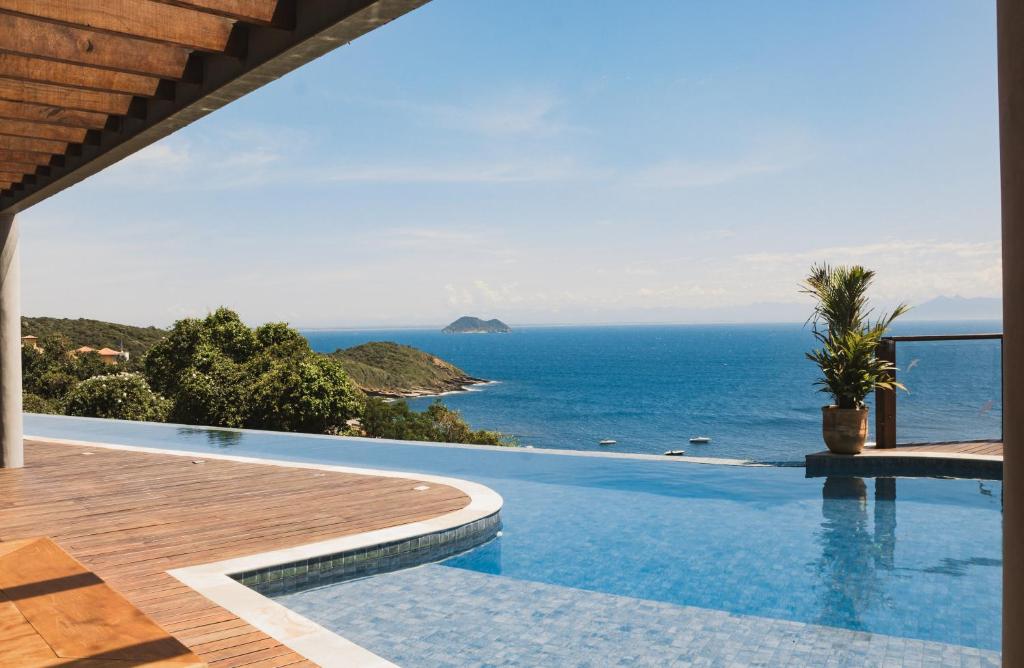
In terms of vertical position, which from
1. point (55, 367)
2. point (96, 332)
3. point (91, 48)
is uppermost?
point (91, 48)

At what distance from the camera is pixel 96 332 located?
42.1m

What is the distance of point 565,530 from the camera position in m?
6.32

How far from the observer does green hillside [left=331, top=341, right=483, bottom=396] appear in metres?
53.2

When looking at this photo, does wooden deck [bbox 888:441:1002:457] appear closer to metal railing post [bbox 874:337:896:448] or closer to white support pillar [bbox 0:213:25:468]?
metal railing post [bbox 874:337:896:448]

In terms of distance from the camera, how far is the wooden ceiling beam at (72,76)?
3631 millimetres

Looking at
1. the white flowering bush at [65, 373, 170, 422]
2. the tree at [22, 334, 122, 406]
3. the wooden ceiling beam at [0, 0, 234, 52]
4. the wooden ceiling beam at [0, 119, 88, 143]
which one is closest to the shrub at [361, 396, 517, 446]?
the white flowering bush at [65, 373, 170, 422]

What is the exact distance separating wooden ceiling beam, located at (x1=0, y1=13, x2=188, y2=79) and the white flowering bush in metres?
14.1

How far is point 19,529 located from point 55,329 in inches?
1559

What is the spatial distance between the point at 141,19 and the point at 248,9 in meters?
0.60

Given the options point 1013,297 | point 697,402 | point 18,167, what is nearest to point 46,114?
point 18,167

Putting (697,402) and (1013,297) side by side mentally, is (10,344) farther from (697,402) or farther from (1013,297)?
(697,402)

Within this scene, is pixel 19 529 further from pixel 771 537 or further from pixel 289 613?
pixel 771 537

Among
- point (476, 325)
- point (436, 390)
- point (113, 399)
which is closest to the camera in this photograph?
point (113, 399)

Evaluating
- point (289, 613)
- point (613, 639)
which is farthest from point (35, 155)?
point (613, 639)
